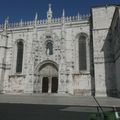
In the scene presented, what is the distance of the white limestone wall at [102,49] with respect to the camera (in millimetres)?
20625

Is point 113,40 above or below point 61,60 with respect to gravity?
above

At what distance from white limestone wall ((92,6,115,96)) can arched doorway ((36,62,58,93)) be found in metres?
5.87

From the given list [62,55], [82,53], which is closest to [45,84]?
[62,55]

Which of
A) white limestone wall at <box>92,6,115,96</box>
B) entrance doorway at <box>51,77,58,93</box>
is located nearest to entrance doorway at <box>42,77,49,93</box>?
entrance doorway at <box>51,77,58,93</box>

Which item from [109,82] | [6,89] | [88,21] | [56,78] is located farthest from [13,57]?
[109,82]

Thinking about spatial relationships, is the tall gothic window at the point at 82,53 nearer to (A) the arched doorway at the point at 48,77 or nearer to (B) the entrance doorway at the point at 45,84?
(A) the arched doorway at the point at 48,77

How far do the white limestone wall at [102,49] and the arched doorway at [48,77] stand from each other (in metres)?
5.87

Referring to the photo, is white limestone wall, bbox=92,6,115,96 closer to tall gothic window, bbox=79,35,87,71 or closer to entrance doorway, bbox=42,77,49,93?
tall gothic window, bbox=79,35,87,71

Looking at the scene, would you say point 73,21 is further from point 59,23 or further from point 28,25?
point 28,25

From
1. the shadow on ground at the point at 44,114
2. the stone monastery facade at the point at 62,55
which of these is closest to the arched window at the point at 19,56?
the stone monastery facade at the point at 62,55

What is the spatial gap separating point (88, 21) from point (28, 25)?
8691mm

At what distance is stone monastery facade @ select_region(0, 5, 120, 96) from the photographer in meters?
21.2

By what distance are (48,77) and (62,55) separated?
3598 millimetres

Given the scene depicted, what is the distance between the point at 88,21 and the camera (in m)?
24.1
